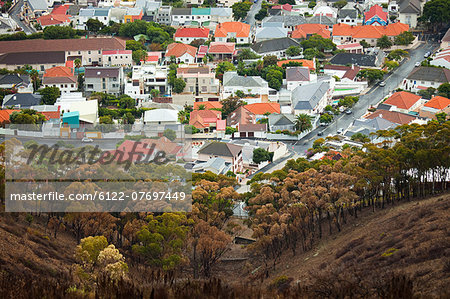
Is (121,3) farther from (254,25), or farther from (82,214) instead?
(82,214)

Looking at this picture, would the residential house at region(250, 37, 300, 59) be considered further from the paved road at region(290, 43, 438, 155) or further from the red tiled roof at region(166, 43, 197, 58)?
the paved road at region(290, 43, 438, 155)

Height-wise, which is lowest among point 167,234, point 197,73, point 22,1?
point 167,234

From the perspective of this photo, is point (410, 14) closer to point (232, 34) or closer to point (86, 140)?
point (232, 34)

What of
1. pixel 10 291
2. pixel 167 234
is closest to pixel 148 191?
pixel 167 234

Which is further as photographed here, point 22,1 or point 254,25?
point 22,1

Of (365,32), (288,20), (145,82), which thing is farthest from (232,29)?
(145,82)

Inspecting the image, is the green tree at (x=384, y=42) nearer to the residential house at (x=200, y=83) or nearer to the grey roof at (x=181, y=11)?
the residential house at (x=200, y=83)

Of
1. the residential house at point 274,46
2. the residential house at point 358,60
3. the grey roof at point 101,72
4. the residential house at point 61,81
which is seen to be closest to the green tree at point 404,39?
the residential house at point 358,60
